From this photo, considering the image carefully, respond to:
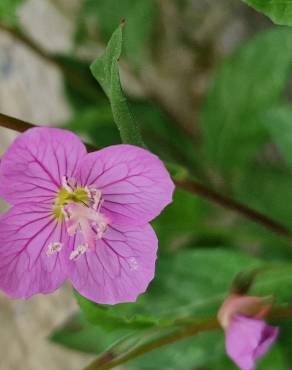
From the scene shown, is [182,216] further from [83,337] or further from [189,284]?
[83,337]

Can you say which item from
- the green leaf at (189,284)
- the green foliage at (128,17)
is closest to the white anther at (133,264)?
the green leaf at (189,284)

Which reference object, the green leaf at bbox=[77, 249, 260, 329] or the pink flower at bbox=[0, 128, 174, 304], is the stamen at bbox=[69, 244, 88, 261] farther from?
the green leaf at bbox=[77, 249, 260, 329]

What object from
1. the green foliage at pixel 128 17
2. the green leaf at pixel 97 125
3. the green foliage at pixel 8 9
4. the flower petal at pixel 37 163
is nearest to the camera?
the flower petal at pixel 37 163

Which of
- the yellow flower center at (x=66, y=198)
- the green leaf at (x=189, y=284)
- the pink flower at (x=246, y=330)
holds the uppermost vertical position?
the yellow flower center at (x=66, y=198)

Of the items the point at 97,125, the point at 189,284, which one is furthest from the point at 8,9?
A: the point at 189,284

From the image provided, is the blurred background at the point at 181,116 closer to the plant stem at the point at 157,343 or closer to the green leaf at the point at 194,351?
the green leaf at the point at 194,351

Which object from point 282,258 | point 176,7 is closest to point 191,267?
point 282,258

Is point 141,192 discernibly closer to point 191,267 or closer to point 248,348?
point 248,348

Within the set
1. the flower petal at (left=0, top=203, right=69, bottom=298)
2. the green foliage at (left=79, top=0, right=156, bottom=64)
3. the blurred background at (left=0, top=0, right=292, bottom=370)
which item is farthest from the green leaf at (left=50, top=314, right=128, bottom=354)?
the green foliage at (left=79, top=0, right=156, bottom=64)
